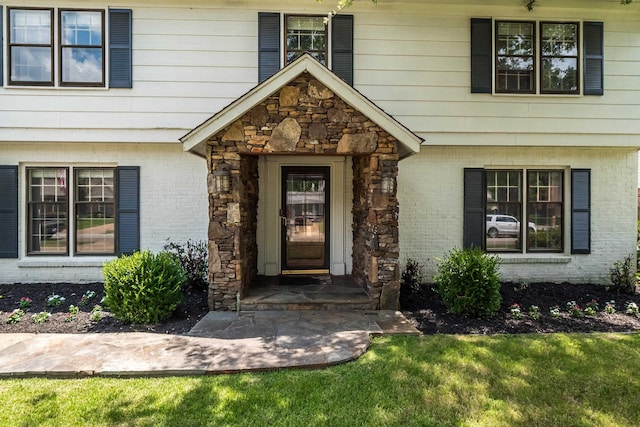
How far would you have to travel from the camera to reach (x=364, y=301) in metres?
5.86

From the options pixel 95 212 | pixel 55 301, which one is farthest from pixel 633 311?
pixel 95 212

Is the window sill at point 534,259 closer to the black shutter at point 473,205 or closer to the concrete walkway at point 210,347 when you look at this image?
the black shutter at point 473,205

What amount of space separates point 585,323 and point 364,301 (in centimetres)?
341

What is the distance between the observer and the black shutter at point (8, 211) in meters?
7.12

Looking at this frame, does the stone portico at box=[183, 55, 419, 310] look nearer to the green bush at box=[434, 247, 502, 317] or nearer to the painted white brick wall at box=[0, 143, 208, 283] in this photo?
the green bush at box=[434, 247, 502, 317]

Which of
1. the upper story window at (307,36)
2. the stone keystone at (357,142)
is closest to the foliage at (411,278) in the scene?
the stone keystone at (357,142)

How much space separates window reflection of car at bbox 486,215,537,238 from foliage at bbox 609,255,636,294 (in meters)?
1.88

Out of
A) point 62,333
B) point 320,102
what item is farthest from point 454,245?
point 62,333

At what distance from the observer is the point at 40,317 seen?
5.38m

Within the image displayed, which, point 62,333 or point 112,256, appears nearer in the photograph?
point 62,333

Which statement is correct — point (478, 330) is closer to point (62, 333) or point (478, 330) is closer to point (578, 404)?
point (578, 404)

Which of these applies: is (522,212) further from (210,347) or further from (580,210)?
(210,347)

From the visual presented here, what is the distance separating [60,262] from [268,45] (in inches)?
242

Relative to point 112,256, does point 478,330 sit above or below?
below
